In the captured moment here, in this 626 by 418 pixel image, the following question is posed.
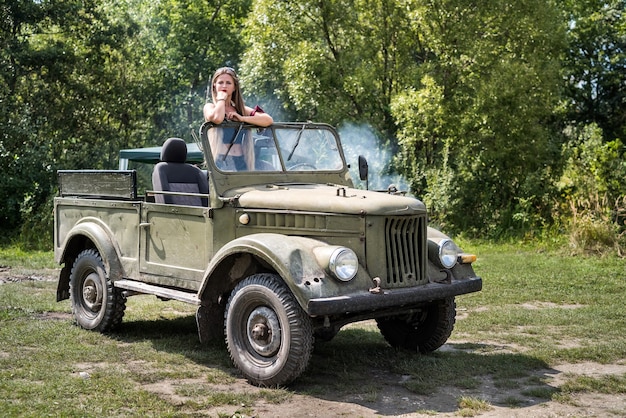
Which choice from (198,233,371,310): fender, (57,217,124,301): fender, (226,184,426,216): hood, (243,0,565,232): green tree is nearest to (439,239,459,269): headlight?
(226,184,426,216): hood

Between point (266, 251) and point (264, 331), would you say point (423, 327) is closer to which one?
point (264, 331)

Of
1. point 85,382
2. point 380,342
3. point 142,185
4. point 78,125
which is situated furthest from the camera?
point 78,125

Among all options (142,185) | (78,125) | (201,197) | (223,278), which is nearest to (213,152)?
(201,197)

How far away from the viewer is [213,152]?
6.75m

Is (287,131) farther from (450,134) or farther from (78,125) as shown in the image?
(78,125)

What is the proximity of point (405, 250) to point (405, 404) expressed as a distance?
4.03 ft

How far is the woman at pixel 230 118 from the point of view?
678 centimetres

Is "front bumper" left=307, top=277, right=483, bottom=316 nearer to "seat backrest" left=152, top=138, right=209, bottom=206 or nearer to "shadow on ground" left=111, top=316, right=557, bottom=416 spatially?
"shadow on ground" left=111, top=316, right=557, bottom=416

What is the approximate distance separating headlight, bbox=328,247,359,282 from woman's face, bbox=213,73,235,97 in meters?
2.07

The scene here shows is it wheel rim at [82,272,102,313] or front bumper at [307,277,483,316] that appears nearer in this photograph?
front bumper at [307,277,483,316]

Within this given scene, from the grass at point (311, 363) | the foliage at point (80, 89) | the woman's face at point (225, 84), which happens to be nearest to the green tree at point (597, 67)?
the foliage at point (80, 89)

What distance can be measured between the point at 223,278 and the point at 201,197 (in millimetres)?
833

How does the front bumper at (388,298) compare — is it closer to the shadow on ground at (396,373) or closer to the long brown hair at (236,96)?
the shadow on ground at (396,373)

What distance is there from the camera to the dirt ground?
5.24 meters
